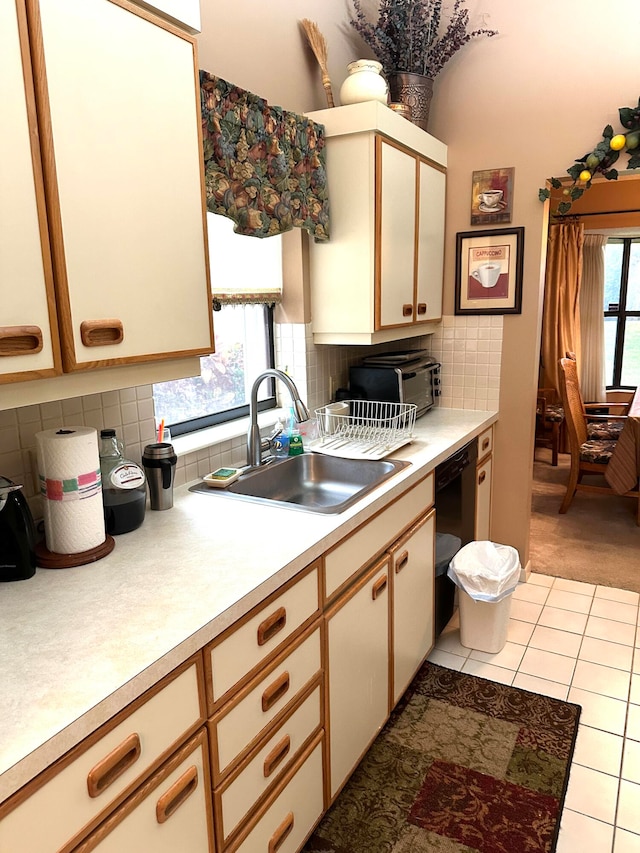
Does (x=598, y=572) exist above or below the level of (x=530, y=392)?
below

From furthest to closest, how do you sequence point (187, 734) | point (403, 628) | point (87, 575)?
point (403, 628) → point (87, 575) → point (187, 734)

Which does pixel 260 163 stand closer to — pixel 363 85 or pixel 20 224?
pixel 363 85

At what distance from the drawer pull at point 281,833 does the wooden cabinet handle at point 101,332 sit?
47.3 inches

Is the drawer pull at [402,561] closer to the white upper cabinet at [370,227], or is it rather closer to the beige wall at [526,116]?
the white upper cabinet at [370,227]

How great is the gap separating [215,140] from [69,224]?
78cm

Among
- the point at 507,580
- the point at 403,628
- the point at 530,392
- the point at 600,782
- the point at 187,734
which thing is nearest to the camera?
the point at 187,734

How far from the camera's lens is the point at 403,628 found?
85.6 inches

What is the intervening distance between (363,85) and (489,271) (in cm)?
110

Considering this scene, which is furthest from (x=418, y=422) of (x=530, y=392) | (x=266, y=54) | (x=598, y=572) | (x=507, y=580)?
(x=266, y=54)

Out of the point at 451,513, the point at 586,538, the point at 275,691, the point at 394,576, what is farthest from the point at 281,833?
the point at 586,538

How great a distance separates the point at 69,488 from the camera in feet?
4.52

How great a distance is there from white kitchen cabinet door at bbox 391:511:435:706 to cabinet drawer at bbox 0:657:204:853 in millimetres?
1026

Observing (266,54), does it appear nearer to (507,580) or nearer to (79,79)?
(79,79)

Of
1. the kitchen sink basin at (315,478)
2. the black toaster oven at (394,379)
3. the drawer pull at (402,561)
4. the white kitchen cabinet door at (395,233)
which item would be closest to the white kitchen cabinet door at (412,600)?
the drawer pull at (402,561)
